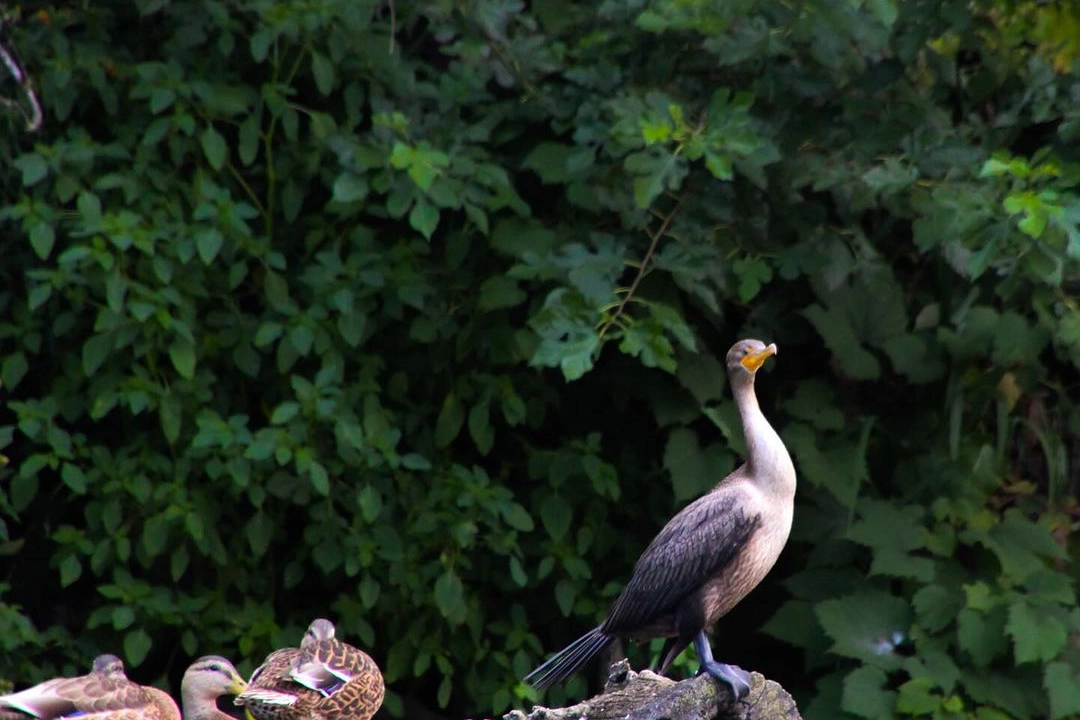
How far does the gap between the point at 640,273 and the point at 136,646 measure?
2.14 meters

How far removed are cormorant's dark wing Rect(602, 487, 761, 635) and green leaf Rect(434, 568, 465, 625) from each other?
1.50 meters

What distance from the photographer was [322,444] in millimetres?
6031

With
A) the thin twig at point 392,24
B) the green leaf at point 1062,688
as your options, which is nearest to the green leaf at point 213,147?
the thin twig at point 392,24

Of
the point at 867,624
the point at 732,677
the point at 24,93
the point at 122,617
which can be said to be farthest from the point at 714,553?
the point at 24,93

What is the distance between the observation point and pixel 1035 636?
566 centimetres

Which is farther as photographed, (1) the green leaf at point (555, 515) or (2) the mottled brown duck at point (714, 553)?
(1) the green leaf at point (555, 515)

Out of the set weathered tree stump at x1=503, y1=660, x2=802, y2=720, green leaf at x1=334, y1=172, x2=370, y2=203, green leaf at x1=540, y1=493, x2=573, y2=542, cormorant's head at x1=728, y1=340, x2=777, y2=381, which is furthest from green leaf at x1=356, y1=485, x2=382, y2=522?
weathered tree stump at x1=503, y1=660, x2=802, y2=720

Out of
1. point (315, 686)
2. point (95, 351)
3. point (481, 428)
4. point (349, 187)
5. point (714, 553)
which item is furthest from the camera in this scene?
point (481, 428)

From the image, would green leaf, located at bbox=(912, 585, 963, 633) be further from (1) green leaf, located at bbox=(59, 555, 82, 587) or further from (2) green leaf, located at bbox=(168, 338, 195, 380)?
(1) green leaf, located at bbox=(59, 555, 82, 587)

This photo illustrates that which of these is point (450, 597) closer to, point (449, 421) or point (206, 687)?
point (449, 421)

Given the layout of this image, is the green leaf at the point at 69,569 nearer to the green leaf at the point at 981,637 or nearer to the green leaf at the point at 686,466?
the green leaf at the point at 686,466

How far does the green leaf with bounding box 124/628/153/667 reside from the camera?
5.97 meters

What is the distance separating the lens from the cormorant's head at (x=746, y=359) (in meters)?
4.71

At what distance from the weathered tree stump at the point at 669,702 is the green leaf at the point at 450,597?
192cm
